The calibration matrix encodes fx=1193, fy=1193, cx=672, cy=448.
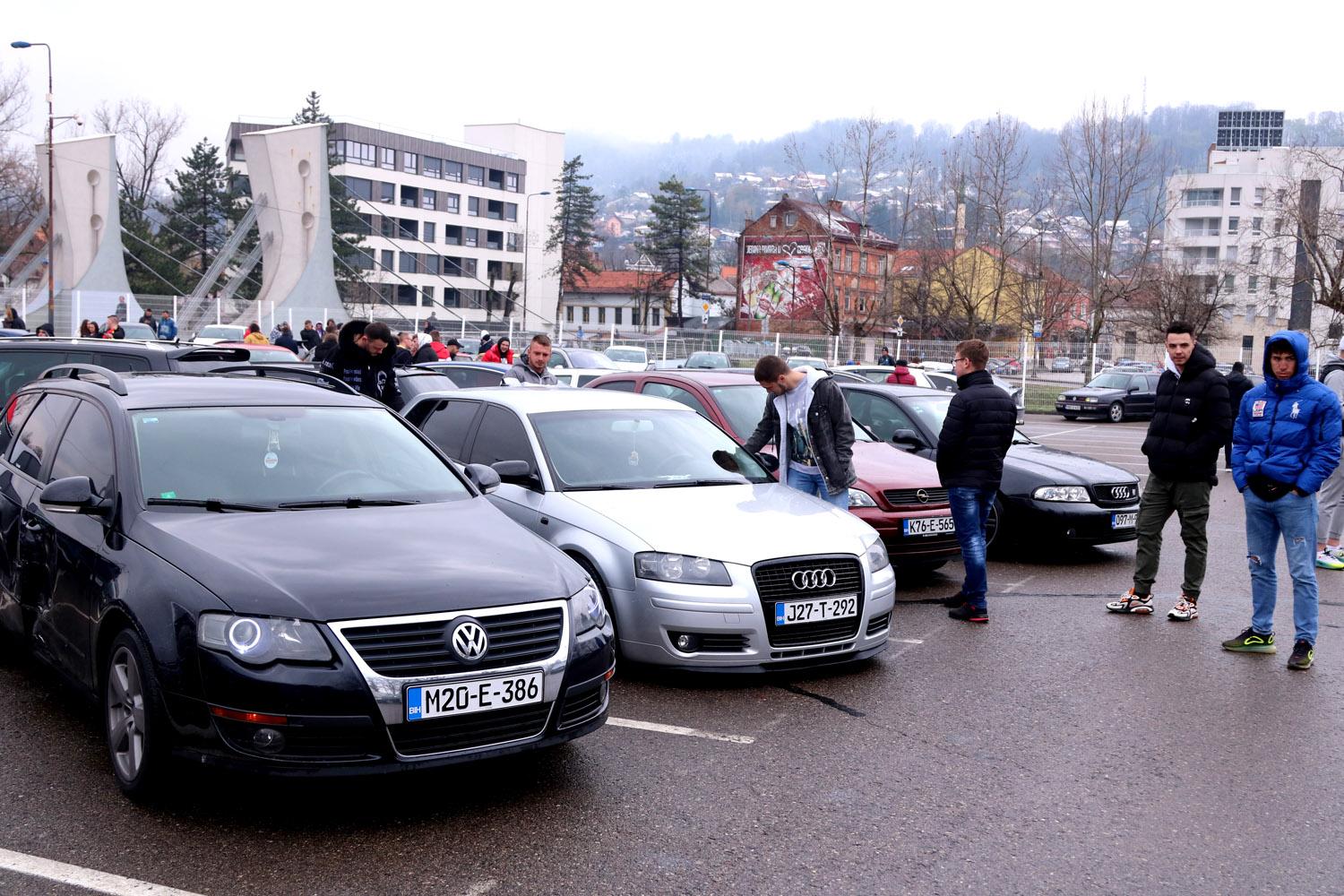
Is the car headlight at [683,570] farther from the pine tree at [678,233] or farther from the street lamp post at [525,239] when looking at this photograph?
the pine tree at [678,233]

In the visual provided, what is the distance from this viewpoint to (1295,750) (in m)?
5.43

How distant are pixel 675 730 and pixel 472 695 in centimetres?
157

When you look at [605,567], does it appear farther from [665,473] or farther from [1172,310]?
[1172,310]

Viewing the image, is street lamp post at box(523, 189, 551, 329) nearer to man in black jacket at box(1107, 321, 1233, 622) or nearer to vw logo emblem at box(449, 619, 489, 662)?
man in black jacket at box(1107, 321, 1233, 622)

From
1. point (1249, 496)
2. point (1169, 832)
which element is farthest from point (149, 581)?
point (1249, 496)

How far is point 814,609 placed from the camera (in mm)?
6230

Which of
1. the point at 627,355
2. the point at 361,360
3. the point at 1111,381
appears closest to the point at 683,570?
the point at 361,360

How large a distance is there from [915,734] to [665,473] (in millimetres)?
2397

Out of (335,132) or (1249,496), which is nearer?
(1249,496)

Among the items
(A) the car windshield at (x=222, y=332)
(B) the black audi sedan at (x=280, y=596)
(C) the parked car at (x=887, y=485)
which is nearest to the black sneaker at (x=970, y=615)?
(C) the parked car at (x=887, y=485)

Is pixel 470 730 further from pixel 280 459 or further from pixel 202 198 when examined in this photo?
pixel 202 198

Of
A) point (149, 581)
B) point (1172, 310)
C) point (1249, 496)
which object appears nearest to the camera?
point (149, 581)

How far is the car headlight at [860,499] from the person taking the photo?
893 centimetres

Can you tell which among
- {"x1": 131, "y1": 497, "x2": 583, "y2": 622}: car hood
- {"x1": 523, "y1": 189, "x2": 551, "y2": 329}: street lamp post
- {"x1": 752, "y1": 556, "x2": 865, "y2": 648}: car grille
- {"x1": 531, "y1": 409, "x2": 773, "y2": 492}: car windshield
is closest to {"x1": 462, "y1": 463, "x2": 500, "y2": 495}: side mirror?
{"x1": 131, "y1": 497, "x2": 583, "y2": 622}: car hood
